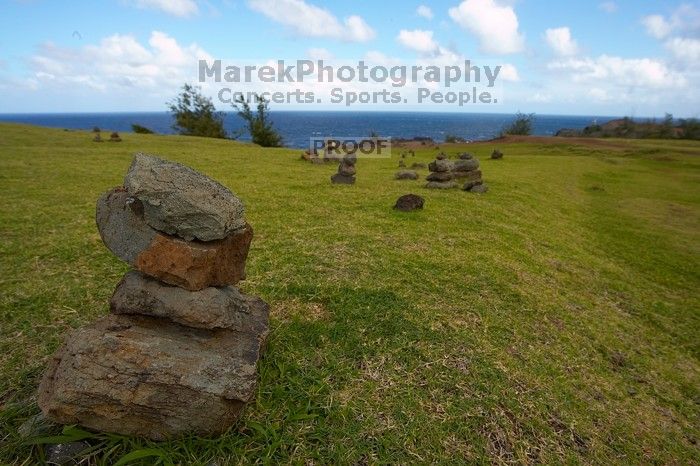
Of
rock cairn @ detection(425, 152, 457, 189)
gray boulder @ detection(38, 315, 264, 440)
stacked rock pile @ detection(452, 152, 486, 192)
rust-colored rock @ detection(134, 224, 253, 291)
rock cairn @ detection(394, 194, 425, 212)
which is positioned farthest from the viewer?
stacked rock pile @ detection(452, 152, 486, 192)

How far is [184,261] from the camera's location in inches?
160

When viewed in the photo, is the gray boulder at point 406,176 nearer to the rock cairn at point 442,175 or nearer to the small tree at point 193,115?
the rock cairn at point 442,175

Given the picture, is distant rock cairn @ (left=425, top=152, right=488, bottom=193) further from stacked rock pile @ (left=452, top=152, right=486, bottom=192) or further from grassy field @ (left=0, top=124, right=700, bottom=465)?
grassy field @ (left=0, top=124, right=700, bottom=465)

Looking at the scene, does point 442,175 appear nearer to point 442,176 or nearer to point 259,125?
point 442,176

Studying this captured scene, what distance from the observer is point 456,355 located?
5480 millimetres

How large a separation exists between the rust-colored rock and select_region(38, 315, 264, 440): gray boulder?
23.6 inches

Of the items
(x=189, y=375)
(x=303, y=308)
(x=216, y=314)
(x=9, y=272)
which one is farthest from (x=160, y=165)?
(x=9, y=272)

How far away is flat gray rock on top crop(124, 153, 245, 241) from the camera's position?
3.86m

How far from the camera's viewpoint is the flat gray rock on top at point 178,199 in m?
3.86

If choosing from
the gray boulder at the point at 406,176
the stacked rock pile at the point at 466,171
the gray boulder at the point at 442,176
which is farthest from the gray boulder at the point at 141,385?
the gray boulder at the point at 406,176

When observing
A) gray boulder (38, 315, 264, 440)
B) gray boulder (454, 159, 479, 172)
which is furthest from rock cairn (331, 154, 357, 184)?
gray boulder (38, 315, 264, 440)

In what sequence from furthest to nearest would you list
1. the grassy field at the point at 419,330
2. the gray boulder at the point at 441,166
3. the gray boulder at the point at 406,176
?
the gray boulder at the point at 406,176 → the gray boulder at the point at 441,166 → the grassy field at the point at 419,330

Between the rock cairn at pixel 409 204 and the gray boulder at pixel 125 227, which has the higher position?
the gray boulder at pixel 125 227

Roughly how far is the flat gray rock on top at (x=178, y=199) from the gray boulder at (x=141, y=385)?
3.64 ft
